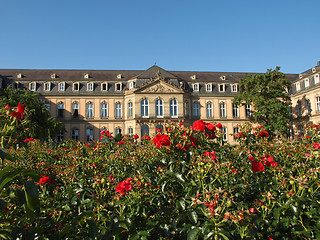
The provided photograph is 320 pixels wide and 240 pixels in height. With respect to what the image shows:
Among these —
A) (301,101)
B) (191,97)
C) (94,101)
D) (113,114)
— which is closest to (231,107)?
(191,97)

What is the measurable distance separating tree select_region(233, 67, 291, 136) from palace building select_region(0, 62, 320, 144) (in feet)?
15.9

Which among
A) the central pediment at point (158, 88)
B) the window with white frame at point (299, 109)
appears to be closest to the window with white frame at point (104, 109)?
the central pediment at point (158, 88)

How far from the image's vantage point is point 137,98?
33.9 m

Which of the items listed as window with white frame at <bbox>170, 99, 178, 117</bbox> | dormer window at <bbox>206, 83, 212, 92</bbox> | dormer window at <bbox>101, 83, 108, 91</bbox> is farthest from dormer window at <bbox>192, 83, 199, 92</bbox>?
dormer window at <bbox>101, 83, 108, 91</bbox>

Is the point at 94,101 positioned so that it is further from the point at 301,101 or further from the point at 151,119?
the point at 301,101

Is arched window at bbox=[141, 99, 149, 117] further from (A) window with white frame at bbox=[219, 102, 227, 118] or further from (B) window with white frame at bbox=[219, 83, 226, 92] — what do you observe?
(B) window with white frame at bbox=[219, 83, 226, 92]

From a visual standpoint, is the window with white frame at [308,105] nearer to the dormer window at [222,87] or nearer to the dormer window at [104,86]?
the dormer window at [222,87]

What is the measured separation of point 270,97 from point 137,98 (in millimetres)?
17153

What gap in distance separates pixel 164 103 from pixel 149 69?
5873 millimetres

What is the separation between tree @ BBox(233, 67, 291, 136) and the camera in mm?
29906

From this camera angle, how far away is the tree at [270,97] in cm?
2991

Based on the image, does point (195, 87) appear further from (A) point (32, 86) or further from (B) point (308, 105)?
(A) point (32, 86)

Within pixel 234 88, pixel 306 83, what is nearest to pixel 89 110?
pixel 234 88

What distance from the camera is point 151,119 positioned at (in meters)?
33.2
